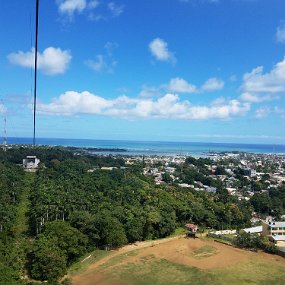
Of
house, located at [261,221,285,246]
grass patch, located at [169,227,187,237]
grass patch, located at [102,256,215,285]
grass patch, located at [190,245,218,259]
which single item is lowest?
grass patch, located at [190,245,218,259]

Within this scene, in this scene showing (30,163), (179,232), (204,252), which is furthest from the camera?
(30,163)

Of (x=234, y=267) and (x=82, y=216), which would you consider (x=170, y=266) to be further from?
(x=82, y=216)

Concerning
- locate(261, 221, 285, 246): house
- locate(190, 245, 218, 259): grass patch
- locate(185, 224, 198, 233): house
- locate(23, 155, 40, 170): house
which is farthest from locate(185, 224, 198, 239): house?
locate(23, 155, 40, 170): house

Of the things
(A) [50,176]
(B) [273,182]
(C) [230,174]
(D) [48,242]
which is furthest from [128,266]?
(C) [230,174]

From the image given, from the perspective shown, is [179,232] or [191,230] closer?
[179,232]

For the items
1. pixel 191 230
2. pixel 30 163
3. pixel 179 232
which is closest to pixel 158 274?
pixel 179 232

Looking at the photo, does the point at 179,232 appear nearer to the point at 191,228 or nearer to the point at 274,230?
the point at 191,228

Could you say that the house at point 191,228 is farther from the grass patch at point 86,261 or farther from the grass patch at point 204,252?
the grass patch at point 86,261

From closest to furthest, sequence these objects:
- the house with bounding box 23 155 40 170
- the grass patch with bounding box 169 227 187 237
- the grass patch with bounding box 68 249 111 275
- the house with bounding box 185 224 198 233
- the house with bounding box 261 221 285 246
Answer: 1. the grass patch with bounding box 68 249 111 275
2. the house with bounding box 261 221 285 246
3. the grass patch with bounding box 169 227 187 237
4. the house with bounding box 185 224 198 233
5. the house with bounding box 23 155 40 170

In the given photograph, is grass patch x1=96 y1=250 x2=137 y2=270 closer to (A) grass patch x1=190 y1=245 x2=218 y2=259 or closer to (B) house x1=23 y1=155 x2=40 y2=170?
(A) grass patch x1=190 y1=245 x2=218 y2=259
